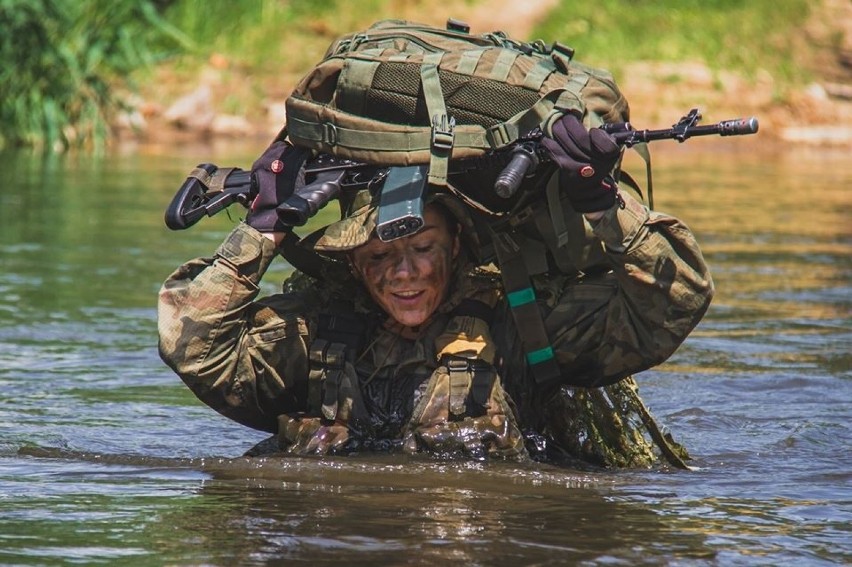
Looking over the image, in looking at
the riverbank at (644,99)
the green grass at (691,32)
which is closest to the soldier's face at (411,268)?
the riverbank at (644,99)

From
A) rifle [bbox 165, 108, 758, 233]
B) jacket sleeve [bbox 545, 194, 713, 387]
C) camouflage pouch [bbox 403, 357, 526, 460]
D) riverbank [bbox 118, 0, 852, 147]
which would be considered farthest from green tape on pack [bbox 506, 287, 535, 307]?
riverbank [bbox 118, 0, 852, 147]

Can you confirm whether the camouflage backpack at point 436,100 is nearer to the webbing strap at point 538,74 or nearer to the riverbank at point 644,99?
the webbing strap at point 538,74

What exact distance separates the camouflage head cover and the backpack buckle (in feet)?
0.51

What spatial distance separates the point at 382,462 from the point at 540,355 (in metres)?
0.59

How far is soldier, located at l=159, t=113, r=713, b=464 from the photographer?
5.06 metres

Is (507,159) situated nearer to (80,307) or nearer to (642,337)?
(642,337)

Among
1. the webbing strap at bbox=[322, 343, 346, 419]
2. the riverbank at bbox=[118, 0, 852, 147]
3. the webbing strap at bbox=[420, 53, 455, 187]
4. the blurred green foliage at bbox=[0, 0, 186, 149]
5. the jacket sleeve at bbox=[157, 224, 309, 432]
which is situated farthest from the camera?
the riverbank at bbox=[118, 0, 852, 147]

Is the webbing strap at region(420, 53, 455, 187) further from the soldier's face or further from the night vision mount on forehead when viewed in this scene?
the soldier's face

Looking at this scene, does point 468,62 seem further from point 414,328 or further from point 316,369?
point 316,369

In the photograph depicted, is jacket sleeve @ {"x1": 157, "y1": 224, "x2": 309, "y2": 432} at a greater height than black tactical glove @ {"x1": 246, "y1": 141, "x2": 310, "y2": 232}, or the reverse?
black tactical glove @ {"x1": 246, "y1": 141, "x2": 310, "y2": 232}

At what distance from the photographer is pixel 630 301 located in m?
5.12

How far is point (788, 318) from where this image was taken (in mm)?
9086

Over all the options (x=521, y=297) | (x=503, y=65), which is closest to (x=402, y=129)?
(x=503, y=65)

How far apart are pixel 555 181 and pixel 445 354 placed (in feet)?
2.21
